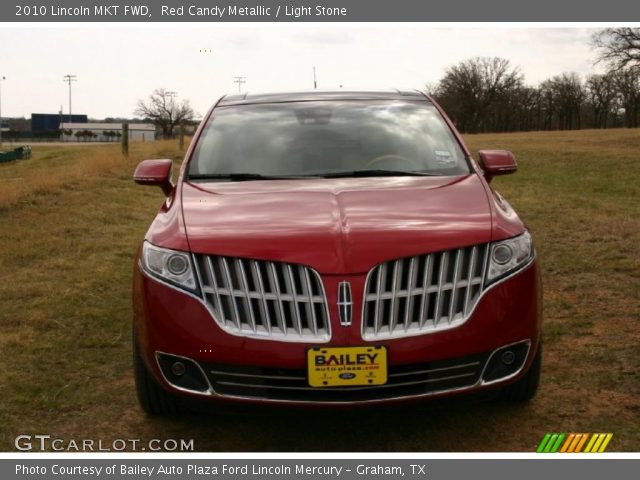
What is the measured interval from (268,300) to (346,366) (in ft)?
1.33

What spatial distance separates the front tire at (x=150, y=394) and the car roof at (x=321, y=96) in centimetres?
198

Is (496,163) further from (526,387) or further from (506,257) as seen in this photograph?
(526,387)

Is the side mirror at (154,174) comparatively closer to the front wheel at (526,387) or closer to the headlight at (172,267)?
the headlight at (172,267)

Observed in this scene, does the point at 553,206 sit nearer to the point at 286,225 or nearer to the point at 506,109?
the point at 286,225

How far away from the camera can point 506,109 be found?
91.6 metres

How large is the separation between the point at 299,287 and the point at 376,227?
1.45 feet

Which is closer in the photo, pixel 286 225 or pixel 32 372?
pixel 286 225

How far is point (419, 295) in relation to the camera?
3.01 meters

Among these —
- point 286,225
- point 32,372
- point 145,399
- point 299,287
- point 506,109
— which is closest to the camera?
point 299,287

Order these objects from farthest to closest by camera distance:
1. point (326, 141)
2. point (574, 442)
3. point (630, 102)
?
point (630, 102), point (326, 141), point (574, 442)

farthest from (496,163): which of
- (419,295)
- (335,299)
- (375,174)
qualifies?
(335,299)

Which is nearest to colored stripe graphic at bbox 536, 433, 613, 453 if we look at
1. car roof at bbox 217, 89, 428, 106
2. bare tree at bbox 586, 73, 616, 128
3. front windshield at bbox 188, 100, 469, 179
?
front windshield at bbox 188, 100, 469, 179

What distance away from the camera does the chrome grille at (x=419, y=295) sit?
2.99 metres

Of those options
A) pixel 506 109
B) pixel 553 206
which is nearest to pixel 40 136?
pixel 506 109
